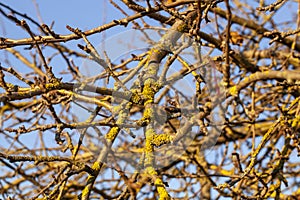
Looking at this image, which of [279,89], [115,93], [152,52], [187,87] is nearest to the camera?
[115,93]

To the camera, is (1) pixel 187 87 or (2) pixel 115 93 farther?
(1) pixel 187 87

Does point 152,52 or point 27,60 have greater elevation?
point 27,60

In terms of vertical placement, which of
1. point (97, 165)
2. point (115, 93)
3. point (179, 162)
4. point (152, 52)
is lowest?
point (97, 165)

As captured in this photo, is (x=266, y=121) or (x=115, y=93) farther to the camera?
(x=266, y=121)

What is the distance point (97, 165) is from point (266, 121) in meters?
2.72

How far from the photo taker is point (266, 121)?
4.14 metres

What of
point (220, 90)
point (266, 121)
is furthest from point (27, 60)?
point (220, 90)

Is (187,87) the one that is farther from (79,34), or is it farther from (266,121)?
(266,121)

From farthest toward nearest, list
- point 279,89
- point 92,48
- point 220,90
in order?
1. point 279,89
2. point 220,90
3. point 92,48

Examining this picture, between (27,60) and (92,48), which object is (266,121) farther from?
(92,48)

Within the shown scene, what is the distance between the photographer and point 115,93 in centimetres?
182

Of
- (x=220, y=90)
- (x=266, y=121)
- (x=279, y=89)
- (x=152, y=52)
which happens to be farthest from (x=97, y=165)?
(x=266, y=121)

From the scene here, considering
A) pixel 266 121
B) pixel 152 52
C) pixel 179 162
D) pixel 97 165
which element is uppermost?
pixel 266 121

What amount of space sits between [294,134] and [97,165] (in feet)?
3.58
